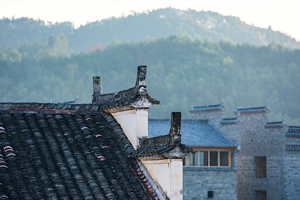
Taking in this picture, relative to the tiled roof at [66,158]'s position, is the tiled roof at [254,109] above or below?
above

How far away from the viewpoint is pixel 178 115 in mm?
13367

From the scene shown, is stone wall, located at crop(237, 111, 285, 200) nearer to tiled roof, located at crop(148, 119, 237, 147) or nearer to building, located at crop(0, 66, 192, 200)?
tiled roof, located at crop(148, 119, 237, 147)

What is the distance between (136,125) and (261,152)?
1726 inches

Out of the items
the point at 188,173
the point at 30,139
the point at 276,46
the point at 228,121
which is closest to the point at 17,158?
the point at 30,139

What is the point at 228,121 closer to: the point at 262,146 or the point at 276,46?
the point at 262,146

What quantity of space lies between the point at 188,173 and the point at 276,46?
5102 inches

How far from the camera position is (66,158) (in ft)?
47.2

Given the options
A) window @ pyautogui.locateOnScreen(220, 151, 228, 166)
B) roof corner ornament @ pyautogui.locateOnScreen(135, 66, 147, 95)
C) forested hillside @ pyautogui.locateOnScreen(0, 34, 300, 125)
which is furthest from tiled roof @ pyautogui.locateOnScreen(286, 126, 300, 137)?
forested hillside @ pyautogui.locateOnScreen(0, 34, 300, 125)

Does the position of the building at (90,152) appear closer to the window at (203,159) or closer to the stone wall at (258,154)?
the window at (203,159)

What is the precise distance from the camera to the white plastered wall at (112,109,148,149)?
1524cm

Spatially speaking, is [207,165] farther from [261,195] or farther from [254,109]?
[254,109]

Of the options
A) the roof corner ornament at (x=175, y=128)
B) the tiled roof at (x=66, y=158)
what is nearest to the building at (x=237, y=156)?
the tiled roof at (x=66, y=158)

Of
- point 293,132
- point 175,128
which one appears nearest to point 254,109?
point 293,132

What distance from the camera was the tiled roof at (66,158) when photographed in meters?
13.3
